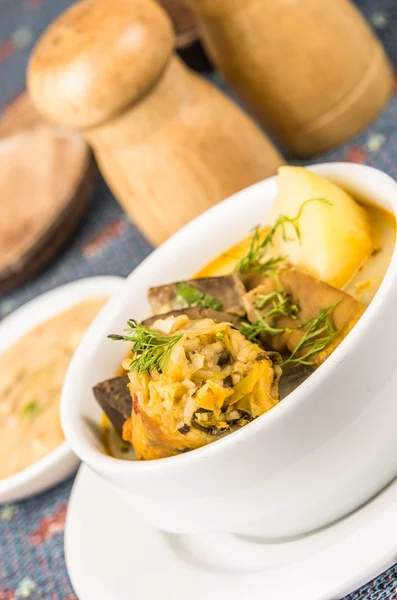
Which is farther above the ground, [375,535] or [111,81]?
[111,81]

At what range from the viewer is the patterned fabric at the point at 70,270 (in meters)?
0.94

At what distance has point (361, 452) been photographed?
0.61 meters

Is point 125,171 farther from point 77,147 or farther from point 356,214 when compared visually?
point 356,214

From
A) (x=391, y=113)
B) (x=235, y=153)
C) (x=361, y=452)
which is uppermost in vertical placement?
(x=361, y=452)

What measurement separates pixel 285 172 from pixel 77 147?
74cm

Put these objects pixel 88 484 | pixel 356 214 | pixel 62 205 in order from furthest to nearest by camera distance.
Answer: pixel 62 205 < pixel 88 484 < pixel 356 214

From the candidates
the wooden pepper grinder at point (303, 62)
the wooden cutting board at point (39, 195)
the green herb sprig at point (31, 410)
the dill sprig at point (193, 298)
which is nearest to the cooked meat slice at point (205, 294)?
the dill sprig at point (193, 298)

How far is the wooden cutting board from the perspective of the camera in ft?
4.56

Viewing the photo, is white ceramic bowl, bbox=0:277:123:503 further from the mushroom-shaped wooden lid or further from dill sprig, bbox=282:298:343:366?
dill sprig, bbox=282:298:343:366

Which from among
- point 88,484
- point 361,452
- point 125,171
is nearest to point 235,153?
point 125,171

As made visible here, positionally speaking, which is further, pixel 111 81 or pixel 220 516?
pixel 111 81

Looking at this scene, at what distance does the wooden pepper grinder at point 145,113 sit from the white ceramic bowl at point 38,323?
0.44 ft

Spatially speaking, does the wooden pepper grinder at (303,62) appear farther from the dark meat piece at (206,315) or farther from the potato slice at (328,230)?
the dark meat piece at (206,315)

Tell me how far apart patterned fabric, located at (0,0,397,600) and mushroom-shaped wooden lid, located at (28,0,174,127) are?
0.34m
